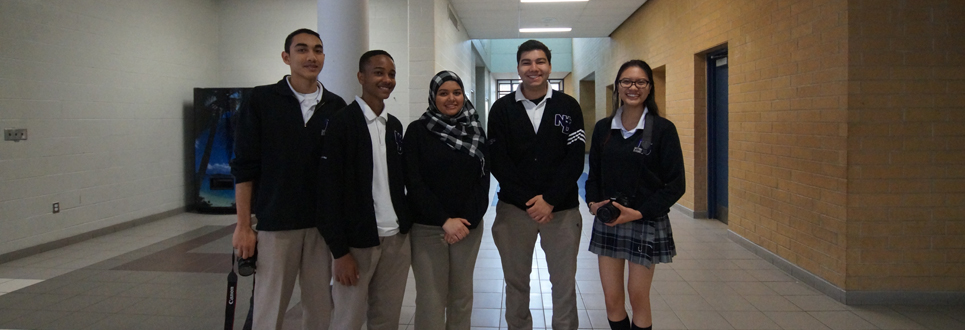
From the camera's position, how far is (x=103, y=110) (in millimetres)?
5844

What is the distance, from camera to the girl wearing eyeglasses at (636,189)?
2.15 m

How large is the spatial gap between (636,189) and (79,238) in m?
5.99

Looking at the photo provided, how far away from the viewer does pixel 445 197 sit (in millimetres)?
2090

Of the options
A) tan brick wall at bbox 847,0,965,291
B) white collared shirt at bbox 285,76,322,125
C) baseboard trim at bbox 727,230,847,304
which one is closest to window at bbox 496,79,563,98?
baseboard trim at bbox 727,230,847,304

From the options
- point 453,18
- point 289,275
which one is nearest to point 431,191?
point 289,275

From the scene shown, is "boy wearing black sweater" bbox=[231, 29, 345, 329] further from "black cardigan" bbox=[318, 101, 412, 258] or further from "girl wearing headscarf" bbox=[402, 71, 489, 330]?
"girl wearing headscarf" bbox=[402, 71, 489, 330]

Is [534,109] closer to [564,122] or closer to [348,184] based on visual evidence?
[564,122]

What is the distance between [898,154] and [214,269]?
5139 mm

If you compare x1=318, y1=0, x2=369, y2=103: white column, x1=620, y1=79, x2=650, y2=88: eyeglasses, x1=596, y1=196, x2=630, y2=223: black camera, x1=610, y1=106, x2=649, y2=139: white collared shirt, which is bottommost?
x1=596, y1=196, x2=630, y2=223: black camera

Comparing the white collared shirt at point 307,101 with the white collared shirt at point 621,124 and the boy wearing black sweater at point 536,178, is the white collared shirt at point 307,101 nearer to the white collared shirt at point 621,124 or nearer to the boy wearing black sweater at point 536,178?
the boy wearing black sweater at point 536,178

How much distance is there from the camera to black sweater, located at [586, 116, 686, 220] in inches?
84.0

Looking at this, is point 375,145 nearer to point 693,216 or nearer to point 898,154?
point 898,154

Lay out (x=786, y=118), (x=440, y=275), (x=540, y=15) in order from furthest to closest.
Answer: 1. (x=540, y=15)
2. (x=786, y=118)
3. (x=440, y=275)

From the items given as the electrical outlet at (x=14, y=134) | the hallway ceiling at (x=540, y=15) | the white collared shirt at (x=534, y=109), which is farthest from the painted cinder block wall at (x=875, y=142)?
the electrical outlet at (x=14, y=134)
